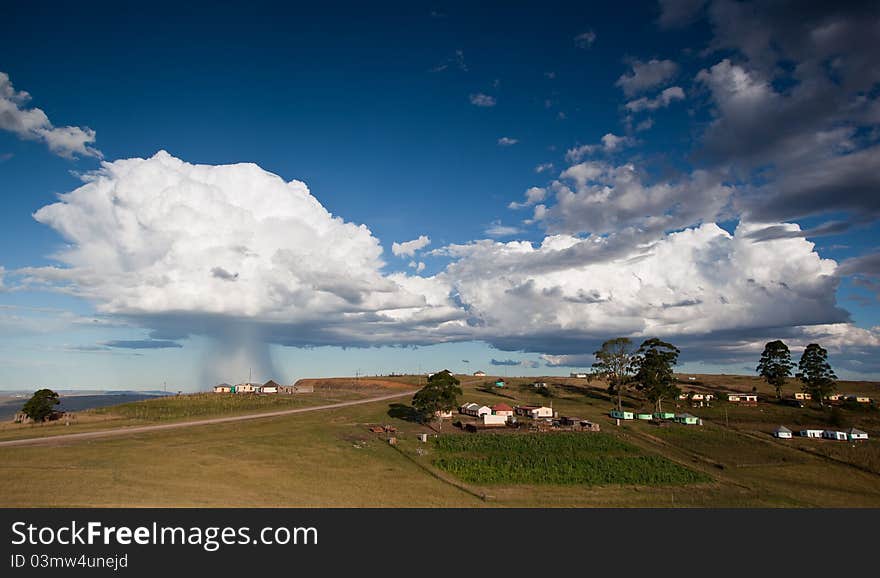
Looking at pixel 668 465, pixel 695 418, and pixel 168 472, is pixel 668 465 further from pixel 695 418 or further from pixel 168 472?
pixel 168 472

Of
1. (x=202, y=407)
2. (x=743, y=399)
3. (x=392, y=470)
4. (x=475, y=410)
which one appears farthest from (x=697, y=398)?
(x=202, y=407)

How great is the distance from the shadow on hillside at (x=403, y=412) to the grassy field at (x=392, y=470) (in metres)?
6.64

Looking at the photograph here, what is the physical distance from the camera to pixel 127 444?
216ft

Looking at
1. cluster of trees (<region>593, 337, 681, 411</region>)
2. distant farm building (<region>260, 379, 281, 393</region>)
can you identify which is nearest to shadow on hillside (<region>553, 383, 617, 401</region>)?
cluster of trees (<region>593, 337, 681, 411</region>)

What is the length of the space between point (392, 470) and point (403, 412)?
160ft

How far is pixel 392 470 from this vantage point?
6081cm

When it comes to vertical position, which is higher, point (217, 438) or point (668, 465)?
point (217, 438)

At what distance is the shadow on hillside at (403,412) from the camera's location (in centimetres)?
10281

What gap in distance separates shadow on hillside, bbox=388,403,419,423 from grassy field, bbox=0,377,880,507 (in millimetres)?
6639

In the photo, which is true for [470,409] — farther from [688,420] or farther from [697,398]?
[697,398]
